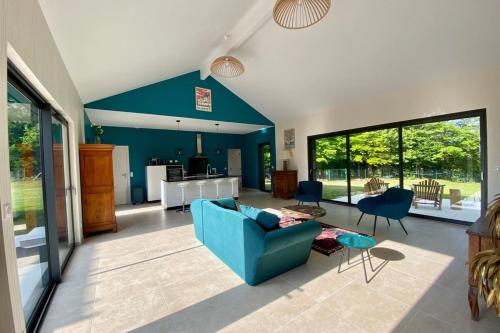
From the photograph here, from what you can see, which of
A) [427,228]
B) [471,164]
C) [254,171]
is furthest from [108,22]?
[254,171]

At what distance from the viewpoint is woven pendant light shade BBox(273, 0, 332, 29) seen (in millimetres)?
2213

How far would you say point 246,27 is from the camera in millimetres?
3957

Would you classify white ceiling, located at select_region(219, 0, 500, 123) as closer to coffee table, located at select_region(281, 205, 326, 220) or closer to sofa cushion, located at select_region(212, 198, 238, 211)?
coffee table, located at select_region(281, 205, 326, 220)

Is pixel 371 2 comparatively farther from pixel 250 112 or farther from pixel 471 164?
pixel 250 112

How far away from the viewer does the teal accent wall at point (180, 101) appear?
5.23 meters

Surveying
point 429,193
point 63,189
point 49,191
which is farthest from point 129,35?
point 429,193

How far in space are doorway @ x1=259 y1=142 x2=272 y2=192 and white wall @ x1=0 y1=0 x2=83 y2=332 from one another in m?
7.26

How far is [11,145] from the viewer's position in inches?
69.1

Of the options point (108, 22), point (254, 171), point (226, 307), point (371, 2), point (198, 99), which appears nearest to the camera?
point (226, 307)

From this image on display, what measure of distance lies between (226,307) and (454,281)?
2476 millimetres

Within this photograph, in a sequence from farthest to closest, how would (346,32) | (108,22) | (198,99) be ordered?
1. (198,99)
2. (346,32)
3. (108,22)

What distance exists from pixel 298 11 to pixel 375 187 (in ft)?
15.5

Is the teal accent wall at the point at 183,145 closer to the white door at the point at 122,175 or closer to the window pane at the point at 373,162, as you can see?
the white door at the point at 122,175

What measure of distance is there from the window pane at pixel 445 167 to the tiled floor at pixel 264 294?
1.26 metres
